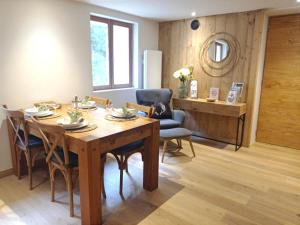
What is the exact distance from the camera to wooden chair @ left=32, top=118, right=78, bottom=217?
1839mm

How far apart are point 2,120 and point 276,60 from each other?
13.2 ft

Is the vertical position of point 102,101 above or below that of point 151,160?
above

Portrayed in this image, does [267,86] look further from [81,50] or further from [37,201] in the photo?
[37,201]

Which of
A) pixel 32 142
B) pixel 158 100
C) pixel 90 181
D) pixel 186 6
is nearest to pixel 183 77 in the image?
pixel 158 100

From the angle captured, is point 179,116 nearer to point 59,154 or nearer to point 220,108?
point 220,108

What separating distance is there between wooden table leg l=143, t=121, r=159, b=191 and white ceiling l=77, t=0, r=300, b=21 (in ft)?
5.97

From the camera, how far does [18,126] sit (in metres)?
2.41

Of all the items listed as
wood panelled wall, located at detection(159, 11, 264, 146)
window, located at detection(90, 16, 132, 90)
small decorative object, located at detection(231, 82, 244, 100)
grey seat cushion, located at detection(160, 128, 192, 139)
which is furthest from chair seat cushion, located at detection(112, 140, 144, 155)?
wood panelled wall, located at detection(159, 11, 264, 146)

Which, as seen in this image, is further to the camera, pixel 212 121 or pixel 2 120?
pixel 212 121

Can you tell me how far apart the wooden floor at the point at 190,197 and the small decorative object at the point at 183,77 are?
4.31ft

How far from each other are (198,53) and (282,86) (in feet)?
4.86

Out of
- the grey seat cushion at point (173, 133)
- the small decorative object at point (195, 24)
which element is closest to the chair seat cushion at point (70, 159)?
the grey seat cushion at point (173, 133)

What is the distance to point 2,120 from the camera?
263 centimetres

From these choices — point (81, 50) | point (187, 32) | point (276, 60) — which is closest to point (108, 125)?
point (81, 50)
